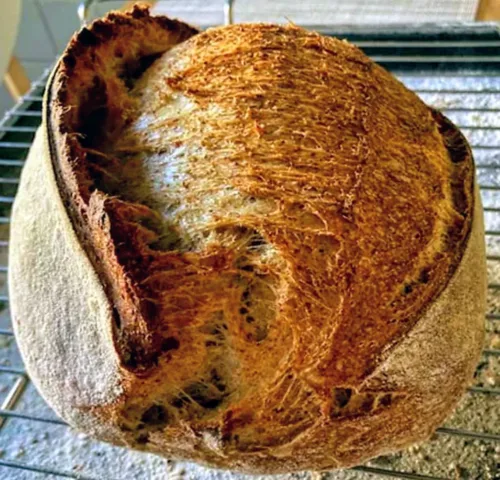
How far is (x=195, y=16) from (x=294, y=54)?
3.15 ft

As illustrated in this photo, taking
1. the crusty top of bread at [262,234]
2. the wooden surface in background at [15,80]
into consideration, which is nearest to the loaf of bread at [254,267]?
the crusty top of bread at [262,234]

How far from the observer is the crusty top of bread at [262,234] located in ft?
2.17

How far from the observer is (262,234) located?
666 millimetres

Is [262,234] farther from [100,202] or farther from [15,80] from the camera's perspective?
[15,80]

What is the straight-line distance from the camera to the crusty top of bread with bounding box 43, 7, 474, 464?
0.66 meters

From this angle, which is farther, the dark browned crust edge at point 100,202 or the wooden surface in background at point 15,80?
the wooden surface in background at point 15,80

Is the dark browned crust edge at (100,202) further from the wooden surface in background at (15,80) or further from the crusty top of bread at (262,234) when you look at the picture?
the wooden surface in background at (15,80)

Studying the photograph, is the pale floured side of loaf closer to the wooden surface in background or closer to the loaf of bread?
the loaf of bread

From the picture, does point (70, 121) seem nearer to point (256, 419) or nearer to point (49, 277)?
point (49, 277)

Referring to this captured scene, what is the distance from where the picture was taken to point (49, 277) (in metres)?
0.75

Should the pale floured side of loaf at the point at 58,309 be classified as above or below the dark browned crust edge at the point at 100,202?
below

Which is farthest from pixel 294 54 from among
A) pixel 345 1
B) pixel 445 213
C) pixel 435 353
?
pixel 345 1

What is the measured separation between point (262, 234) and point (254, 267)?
31mm

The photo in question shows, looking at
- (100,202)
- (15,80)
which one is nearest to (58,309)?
(100,202)
